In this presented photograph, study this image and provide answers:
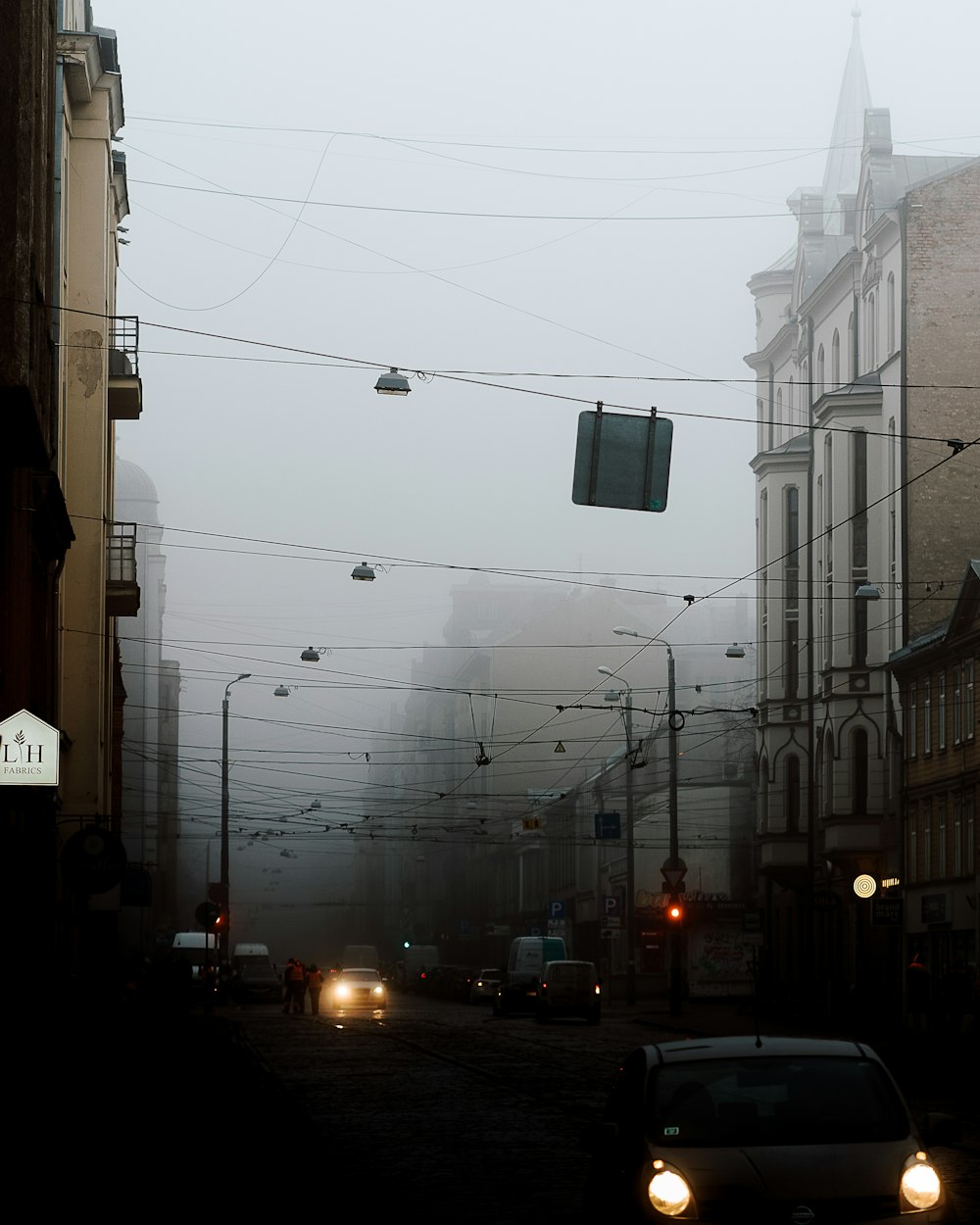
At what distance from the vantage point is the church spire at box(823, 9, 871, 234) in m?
72.2

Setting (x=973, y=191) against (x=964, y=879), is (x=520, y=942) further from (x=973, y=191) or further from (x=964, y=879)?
(x=973, y=191)

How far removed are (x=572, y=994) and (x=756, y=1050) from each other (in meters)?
41.3

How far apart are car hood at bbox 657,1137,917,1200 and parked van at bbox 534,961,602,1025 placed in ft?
138

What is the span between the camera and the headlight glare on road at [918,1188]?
8.66 m

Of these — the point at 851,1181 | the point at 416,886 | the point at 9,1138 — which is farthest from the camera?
the point at 416,886

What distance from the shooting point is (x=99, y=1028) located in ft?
121

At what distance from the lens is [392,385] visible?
27.6 meters

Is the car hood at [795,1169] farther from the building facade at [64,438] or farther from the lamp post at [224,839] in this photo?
the lamp post at [224,839]

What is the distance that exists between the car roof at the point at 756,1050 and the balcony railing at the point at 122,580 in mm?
35458

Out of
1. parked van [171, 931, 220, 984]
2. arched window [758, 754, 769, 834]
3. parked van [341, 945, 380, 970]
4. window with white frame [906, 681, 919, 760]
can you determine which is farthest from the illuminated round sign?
parked van [341, 945, 380, 970]

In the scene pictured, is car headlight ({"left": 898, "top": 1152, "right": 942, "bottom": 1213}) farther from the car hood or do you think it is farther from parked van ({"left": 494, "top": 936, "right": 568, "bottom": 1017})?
parked van ({"left": 494, "top": 936, "right": 568, "bottom": 1017})

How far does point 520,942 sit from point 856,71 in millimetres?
34591

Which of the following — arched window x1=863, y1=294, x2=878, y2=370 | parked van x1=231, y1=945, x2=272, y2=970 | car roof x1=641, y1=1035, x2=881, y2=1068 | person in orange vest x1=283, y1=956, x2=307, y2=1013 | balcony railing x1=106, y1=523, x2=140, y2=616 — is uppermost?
arched window x1=863, y1=294, x2=878, y2=370

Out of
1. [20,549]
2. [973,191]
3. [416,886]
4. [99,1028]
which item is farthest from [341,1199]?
[416,886]
